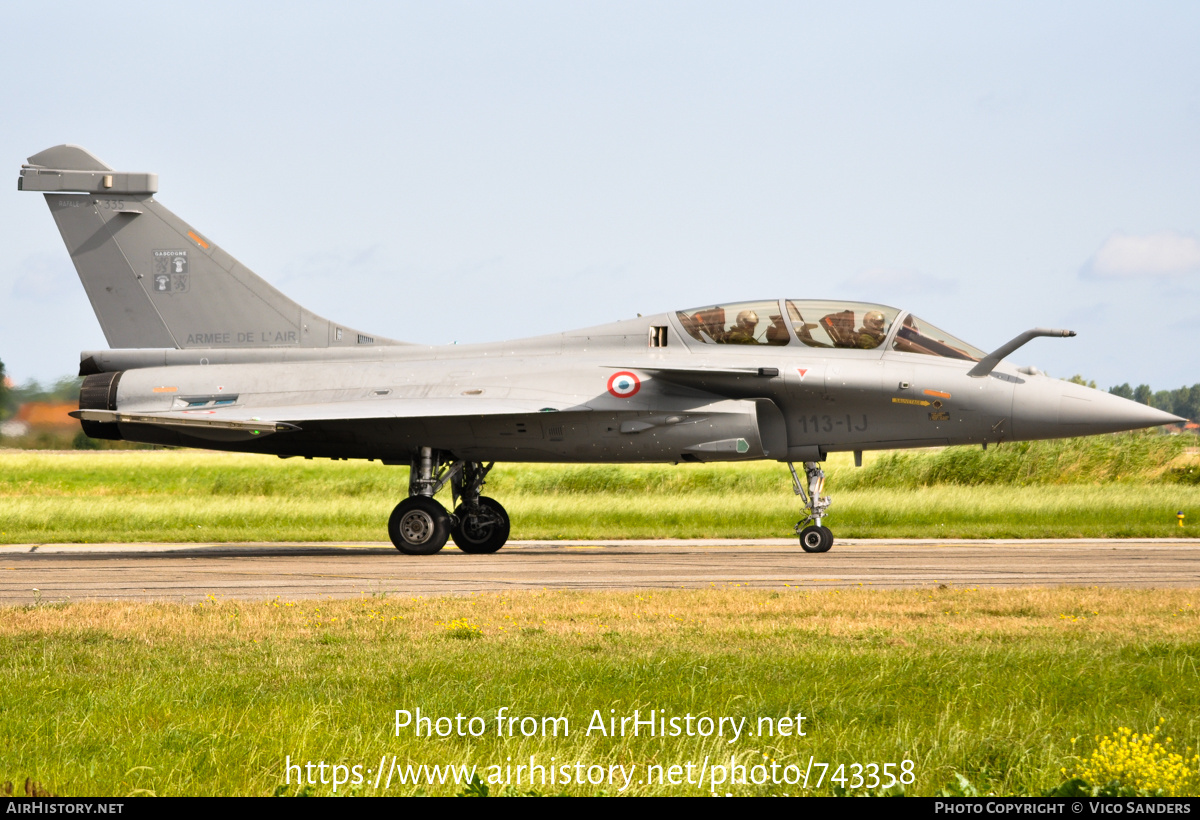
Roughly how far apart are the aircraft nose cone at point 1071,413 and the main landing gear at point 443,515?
25.3 feet

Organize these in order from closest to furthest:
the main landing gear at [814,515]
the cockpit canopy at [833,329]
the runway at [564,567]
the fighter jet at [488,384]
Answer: the runway at [564,567] → the fighter jet at [488,384] → the cockpit canopy at [833,329] → the main landing gear at [814,515]

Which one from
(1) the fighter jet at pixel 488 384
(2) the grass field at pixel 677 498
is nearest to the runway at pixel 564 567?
(1) the fighter jet at pixel 488 384

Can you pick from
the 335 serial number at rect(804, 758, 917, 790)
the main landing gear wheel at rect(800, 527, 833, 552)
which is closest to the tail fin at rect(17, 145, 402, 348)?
the main landing gear wheel at rect(800, 527, 833, 552)

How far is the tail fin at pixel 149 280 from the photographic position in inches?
744

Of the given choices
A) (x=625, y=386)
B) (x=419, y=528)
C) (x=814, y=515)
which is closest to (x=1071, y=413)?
(x=814, y=515)

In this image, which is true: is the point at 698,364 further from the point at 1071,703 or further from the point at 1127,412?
the point at 1071,703

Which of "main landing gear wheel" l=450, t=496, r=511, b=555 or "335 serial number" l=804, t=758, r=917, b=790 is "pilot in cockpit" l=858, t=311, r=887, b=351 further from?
"335 serial number" l=804, t=758, r=917, b=790

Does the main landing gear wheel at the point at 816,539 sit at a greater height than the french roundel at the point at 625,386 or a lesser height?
lesser

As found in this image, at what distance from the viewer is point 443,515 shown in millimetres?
17547

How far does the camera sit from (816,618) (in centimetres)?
945

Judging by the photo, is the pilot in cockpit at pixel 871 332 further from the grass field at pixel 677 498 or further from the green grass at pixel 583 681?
the green grass at pixel 583 681

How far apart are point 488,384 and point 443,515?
2.01 meters
